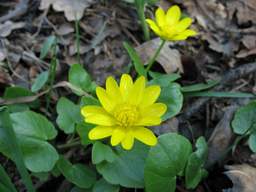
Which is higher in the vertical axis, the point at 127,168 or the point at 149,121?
the point at 149,121

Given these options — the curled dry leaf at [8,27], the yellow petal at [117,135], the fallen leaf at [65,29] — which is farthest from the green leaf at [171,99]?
the curled dry leaf at [8,27]

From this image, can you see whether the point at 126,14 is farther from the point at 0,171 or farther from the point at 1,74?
the point at 0,171

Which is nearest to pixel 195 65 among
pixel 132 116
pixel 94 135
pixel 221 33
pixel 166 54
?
pixel 166 54

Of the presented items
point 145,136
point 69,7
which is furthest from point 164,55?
point 145,136

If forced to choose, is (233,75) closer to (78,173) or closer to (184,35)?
(184,35)

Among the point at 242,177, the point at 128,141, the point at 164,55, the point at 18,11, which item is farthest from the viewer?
the point at 18,11

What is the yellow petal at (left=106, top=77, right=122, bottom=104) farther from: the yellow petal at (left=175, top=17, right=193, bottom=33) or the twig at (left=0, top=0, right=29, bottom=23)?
the twig at (left=0, top=0, right=29, bottom=23)
